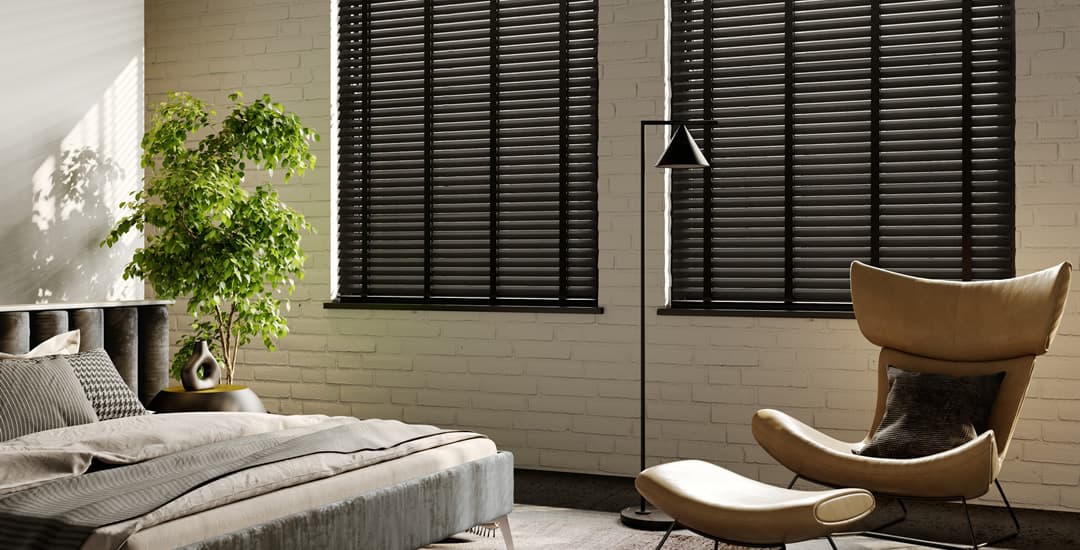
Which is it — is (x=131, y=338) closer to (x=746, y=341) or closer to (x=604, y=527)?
(x=604, y=527)

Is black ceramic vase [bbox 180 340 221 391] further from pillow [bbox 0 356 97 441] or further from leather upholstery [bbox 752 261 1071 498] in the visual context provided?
leather upholstery [bbox 752 261 1071 498]

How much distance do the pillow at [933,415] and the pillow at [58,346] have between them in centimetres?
312

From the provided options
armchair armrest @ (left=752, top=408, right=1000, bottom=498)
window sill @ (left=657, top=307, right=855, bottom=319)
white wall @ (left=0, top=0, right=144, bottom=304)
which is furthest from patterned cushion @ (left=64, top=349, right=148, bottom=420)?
window sill @ (left=657, top=307, right=855, bottom=319)

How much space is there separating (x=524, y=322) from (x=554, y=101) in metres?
1.17

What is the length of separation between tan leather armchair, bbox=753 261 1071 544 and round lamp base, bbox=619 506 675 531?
568 millimetres

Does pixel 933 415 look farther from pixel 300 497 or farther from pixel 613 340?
pixel 300 497

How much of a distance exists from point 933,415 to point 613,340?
1746 millimetres

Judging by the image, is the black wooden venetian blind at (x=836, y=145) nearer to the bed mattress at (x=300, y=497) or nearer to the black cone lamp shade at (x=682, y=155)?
the black cone lamp shade at (x=682, y=155)

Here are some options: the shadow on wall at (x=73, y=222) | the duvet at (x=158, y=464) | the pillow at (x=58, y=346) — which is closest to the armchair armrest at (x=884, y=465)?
the duvet at (x=158, y=464)

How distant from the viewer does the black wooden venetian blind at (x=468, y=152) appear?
17.5 ft

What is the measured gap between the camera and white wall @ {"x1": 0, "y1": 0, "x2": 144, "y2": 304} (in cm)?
445

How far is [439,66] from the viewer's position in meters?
5.59

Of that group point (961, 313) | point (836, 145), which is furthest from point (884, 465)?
point (836, 145)

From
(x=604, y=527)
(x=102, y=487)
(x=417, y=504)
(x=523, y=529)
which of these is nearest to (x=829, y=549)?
(x=604, y=527)
